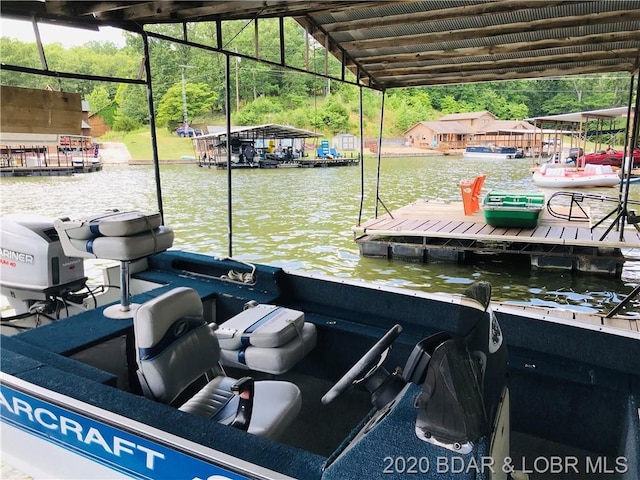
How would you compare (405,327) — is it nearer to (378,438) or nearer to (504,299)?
(378,438)

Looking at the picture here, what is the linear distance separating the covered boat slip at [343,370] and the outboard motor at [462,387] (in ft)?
0.18

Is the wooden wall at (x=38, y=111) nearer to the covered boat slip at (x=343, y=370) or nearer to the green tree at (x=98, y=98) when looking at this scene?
the covered boat slip at (x=343, y=370)

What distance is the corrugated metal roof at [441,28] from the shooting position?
2801 mm

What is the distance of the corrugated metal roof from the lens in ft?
9.19

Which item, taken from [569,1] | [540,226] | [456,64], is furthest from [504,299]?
[569,1]

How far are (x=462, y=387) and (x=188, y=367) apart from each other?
3.93ft

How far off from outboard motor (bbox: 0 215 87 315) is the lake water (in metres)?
4.76

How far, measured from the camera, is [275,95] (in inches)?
1770

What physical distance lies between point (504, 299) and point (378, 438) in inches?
211

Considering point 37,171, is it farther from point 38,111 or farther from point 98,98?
point 38,111

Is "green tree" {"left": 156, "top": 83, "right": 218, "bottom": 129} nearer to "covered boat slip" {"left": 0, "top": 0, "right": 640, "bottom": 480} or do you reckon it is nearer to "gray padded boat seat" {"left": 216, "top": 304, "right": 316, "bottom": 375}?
"covered boat slip" {"left": 0, "top": 0, "right": 640, "bottom": 480}

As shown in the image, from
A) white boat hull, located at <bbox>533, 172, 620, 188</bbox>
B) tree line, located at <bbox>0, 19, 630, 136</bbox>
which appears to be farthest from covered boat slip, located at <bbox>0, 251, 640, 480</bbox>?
tree line, located at <bbox>0, 19, 630, 136</bbox>

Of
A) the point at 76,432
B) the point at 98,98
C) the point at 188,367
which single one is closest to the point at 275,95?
the point at 98,98

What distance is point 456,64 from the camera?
5.08 meters
